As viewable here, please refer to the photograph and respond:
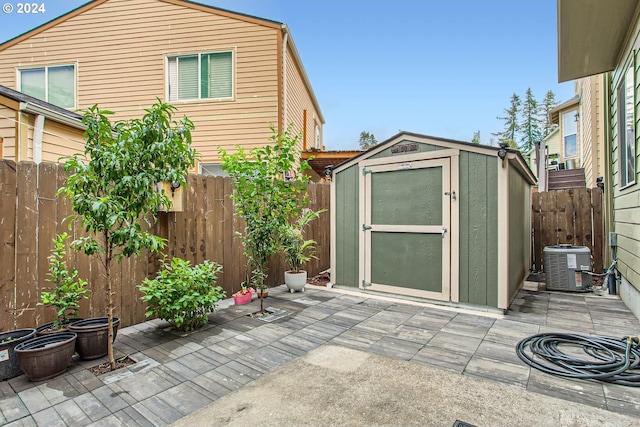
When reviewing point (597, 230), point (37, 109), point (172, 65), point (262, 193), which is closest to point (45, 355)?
point (262, 193)

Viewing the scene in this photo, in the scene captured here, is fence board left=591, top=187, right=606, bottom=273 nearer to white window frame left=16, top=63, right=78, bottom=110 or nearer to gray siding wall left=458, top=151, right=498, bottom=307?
gray siding wall left=458, top=151, right=498, bottom=307

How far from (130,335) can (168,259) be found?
0.90 m

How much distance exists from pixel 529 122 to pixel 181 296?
36.4 metres

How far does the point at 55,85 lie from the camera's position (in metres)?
8.31

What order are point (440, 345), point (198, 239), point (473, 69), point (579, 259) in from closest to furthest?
point (440, 345) → point (198, 239) → point (579, 259) → point (473, 69)

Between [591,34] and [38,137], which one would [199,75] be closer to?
[38,137]

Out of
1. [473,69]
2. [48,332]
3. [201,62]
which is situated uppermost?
[473,69]

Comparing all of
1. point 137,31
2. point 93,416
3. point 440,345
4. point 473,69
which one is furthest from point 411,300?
point 473,69

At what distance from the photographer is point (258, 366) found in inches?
99.9

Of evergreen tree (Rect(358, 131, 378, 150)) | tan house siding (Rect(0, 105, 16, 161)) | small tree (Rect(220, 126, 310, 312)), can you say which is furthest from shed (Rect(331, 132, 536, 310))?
evergreen tree (Rect(358, 131, 378, 150))

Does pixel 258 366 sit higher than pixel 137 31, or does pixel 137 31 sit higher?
pixel 137 31

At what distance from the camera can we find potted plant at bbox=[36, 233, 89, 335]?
8.41ft

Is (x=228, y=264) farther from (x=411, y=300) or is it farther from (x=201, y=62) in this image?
(x=201, y=62)

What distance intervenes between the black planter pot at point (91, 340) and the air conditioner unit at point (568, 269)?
5.82 metres
